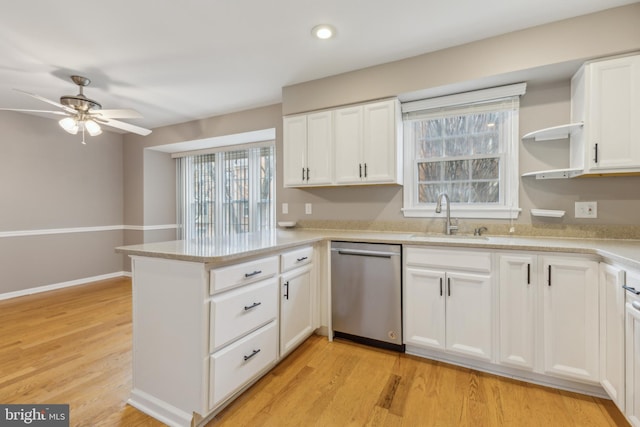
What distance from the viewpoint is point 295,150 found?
2996 millimetres

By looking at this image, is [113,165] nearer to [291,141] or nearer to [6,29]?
[6,29]

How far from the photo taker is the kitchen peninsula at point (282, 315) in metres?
1.50

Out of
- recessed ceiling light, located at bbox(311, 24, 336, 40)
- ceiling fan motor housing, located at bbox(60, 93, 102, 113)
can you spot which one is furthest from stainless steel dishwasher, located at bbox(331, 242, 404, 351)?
ceiling fan motor housing, located at bbox(60, 93, 102, 113)

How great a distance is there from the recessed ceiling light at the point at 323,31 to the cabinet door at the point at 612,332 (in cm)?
230

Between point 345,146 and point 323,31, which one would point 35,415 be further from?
point 323,31

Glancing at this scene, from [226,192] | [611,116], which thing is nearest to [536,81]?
[611,116]

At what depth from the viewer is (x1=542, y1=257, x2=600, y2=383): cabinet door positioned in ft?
5.61

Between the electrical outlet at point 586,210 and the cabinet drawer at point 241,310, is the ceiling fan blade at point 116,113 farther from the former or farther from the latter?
the electrical outlet at point 586,210

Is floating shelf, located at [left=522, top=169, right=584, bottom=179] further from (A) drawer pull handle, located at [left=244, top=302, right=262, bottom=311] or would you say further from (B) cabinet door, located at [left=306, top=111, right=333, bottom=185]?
(A) drawer pull handle, located at [left=244, top=302, right=262, bottom=311]

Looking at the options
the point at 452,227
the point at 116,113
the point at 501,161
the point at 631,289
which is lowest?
the point at 631,289

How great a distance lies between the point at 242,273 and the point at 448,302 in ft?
4.83

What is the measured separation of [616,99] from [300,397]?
2.77 metres

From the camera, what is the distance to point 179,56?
8.13 feet

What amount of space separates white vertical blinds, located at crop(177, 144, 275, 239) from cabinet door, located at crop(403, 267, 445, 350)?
Answer: 254 centimetres
